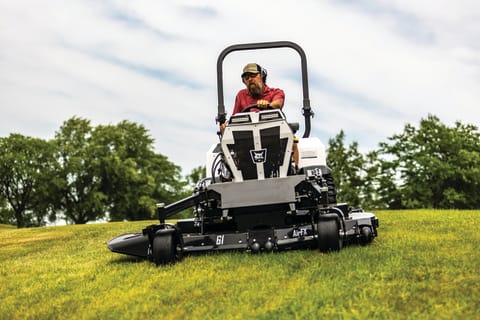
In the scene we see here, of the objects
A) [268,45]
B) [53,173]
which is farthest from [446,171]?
[268,45]

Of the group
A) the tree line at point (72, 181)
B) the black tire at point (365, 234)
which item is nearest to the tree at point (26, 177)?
Result: the tree line at point (72, 181)

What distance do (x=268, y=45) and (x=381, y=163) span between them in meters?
36.8

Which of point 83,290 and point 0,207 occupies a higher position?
point 0,207

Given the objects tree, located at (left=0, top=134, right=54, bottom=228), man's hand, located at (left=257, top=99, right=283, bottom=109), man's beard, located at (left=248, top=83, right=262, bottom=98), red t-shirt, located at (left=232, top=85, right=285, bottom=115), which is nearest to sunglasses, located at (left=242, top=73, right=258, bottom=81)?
man's beard, located at (left=248, top=83, right=262, bottom=98)

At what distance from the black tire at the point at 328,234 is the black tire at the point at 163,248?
1.69 m

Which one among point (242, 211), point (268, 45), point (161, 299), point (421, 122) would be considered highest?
point (421, 122)

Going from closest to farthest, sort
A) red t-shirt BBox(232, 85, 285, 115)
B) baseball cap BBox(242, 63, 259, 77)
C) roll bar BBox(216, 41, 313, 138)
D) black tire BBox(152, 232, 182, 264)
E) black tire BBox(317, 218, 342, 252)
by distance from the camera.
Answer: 1. black tire BBox(317, 218, 342, 252)
2. black tire BBox(152, 232, 182, 264)
3. baseball cap BBox(242, 63, 259, 77)
4. red t-shirt BBox(232, 85, 285, 115)
5. roll bar BBox(216, 41, 313, 138)

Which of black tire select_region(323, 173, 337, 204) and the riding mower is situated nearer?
the riding mower

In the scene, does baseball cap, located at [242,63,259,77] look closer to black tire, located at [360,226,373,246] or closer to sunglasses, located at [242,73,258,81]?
sunglasses, located at [242,73,258,81]

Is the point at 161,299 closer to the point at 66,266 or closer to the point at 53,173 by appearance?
the point at 66,266

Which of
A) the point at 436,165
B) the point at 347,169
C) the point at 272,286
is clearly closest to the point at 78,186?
the point at 347,169

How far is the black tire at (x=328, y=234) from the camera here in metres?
6.95

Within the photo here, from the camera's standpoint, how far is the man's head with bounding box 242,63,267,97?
847 cm

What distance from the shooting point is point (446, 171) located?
41094 mm
